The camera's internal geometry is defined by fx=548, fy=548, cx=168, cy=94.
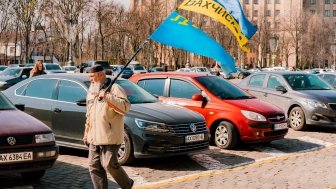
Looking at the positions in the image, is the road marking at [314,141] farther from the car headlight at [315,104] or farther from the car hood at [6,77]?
the car hood at [6,77]

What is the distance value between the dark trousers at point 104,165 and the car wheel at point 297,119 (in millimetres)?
8871

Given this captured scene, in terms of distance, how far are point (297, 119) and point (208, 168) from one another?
20.1 feet

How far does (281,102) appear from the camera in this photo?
14.9 m

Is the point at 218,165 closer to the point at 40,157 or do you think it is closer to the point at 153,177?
the point at 153,177

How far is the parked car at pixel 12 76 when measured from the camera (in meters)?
26.4

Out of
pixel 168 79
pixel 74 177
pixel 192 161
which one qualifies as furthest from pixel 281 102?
pixel 74 177

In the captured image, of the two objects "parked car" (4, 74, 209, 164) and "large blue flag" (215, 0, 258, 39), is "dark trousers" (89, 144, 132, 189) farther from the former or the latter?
"large blue flag" (215, 0, 258, 39)

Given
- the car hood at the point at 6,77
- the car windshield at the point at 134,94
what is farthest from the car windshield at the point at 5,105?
the car hood at the point at 6,77

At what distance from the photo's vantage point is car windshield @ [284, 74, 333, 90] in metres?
15.1

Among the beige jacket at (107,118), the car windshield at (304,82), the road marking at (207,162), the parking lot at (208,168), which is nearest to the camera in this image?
the beige jacket at (107,118)

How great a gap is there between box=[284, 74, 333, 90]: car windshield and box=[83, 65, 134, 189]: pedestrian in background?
371 inches

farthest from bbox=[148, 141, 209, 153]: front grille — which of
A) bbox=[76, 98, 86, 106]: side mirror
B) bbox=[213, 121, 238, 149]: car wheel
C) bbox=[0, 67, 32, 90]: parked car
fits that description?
bbox=[0, 67, 32, 90]: parked car

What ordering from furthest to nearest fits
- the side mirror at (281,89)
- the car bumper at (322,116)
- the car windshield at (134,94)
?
the side mirror at (281,89) → the car bumper at (322,116) → the car windshield at (134,94)

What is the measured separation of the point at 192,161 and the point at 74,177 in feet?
8.05
